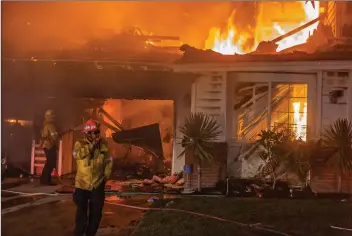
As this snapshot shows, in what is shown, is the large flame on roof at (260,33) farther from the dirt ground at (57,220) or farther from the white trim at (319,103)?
the dirt ground at (57,220)

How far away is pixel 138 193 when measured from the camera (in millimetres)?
5691

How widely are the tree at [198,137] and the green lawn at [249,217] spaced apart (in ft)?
1.62

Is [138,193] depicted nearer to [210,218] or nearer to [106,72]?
[210,218]

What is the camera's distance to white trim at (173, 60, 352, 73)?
578cm

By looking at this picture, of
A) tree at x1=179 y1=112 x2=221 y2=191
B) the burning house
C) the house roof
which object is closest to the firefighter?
the burning house

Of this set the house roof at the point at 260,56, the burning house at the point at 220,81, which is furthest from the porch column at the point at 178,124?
the house roof at the point at 260,56

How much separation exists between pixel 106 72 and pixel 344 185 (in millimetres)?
3918

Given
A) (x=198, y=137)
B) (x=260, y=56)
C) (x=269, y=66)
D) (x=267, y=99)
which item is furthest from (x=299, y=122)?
(x=198, y=137)

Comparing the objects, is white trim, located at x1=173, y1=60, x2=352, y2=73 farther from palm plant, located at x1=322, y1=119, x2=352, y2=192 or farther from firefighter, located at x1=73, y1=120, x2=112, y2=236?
firefighter, located at x1=73, y1=120, x2=112, y2=236

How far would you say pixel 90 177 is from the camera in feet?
15.4

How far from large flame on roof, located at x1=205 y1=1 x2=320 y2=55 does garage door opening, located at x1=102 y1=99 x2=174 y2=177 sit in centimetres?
127

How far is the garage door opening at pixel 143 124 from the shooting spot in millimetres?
5547

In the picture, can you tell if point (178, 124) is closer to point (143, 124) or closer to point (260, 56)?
point (143, 124)

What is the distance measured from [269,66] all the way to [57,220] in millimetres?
3768
